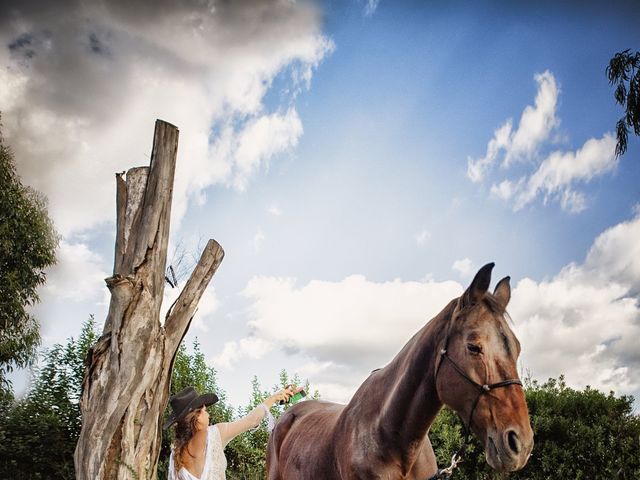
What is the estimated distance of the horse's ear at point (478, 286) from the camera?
2838 mm

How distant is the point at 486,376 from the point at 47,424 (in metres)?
9.71

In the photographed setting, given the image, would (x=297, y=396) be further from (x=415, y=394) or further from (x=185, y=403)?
(x=415, y=394)

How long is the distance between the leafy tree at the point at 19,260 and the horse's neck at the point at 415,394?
1259 centimetres

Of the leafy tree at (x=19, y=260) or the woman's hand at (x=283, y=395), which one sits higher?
the leafy tree at (x=19, y=260)

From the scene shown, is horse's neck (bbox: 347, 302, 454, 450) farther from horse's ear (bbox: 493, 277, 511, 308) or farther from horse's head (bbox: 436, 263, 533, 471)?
horse's ear (bbox: 493, 277, 511, 308)

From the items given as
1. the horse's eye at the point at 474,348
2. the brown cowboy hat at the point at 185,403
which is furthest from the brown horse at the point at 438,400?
the brown cowboy hat at the point at 185,403

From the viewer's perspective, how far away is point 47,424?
9.84 metres

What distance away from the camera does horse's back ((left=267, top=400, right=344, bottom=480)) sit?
13.4 feet

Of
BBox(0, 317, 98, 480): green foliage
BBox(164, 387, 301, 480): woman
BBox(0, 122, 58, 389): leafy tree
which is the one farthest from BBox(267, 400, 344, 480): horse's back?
BBox(0, 122, 58, 389): leafy tree

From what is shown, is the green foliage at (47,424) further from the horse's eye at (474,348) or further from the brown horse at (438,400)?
the horse's eye at (474,348)

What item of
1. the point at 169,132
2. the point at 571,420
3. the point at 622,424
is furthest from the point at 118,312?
the point at 622,424

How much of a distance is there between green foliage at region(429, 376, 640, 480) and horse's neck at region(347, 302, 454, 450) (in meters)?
3.17

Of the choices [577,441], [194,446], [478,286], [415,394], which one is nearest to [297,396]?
[194,446]

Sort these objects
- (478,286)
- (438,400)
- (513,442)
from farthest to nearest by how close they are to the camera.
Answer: (438,400)
(478,286)
(513,442)
